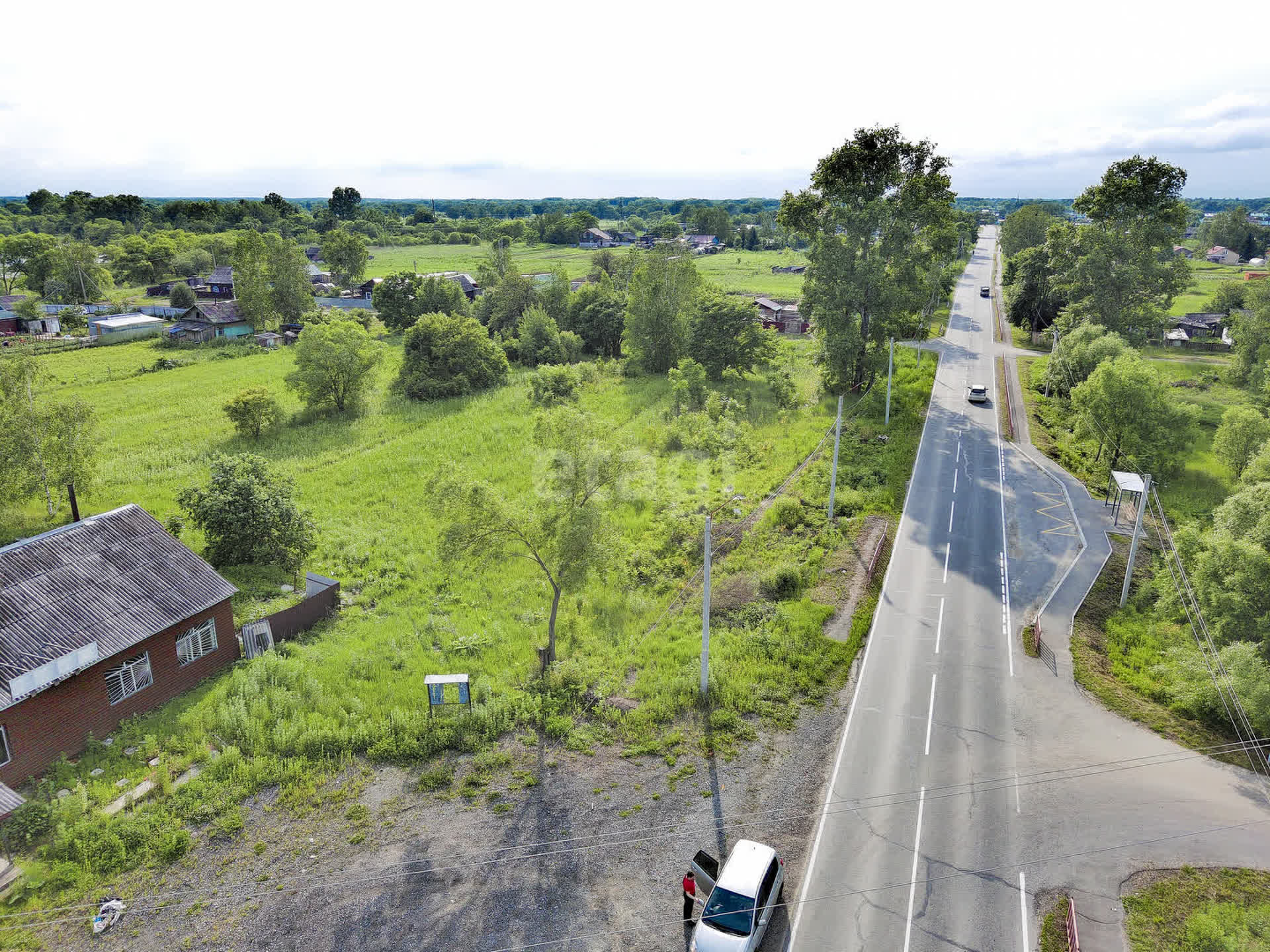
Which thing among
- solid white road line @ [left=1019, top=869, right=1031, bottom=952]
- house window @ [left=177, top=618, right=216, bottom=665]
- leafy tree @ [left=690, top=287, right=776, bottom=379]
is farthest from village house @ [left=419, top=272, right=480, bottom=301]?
solid white road line @ [left=1019, top=869, right=1031, bottom=952]

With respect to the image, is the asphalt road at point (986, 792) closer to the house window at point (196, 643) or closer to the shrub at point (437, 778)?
the shrub at point (437, 778)

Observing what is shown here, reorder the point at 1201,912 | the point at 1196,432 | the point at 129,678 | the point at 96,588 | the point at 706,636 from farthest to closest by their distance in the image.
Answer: the point at 1196,432
the point at 96,588
the point at 129,678
the point at 706,636
the point at 1201,912

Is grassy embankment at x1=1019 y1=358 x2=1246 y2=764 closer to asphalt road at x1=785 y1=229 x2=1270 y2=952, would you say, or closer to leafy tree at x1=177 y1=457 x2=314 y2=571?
asphalt road at x1=785 y1=229 x2=1270 y2=952

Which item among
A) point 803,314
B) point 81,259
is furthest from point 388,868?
point 81,259

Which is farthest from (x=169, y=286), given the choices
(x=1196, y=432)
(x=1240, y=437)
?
(x=1240, y=437)

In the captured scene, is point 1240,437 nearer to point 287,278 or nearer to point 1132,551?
point 1132,551
